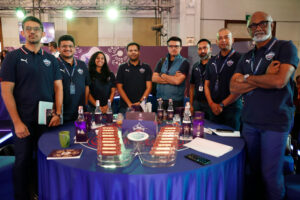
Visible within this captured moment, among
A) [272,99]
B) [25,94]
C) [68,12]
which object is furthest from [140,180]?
[68,12]

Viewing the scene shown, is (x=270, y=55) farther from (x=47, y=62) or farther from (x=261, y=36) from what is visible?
(x=47, y=62)

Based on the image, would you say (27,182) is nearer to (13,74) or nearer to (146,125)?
(13,74)

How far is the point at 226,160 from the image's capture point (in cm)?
136

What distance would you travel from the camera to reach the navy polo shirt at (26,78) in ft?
6.18

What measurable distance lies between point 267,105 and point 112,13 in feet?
27.2

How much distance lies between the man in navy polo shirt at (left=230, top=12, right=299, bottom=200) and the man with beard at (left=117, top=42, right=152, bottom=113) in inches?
62.4

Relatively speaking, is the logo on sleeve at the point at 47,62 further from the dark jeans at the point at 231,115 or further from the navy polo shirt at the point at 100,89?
the dark jeans at the point at 231,115

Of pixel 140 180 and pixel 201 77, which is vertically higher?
pixel 201 77

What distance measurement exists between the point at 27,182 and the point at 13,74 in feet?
3.06

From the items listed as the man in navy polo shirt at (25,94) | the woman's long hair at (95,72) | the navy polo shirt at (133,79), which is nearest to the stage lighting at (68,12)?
the woman's long hair at (95,72)

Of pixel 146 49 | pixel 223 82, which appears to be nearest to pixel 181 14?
pixel 146 49

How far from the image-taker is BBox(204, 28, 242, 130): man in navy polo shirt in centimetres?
261

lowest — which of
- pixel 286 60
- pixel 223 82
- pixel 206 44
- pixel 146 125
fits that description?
pixel 146 125

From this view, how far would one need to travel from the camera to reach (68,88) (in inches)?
97.0
